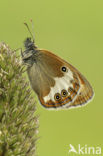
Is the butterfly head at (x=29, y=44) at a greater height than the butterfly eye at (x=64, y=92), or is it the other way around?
the butterfly head at (x=29, y=44)

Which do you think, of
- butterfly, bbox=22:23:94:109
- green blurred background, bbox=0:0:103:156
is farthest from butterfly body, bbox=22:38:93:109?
green blurred background, bbox=0:0:103:156

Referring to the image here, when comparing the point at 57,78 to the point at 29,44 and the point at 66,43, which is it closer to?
the point at 29,44

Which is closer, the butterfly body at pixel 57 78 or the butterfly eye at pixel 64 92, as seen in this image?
the butterfly body at pixel 57 78

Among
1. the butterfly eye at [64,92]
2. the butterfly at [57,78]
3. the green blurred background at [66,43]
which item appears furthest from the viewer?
the green blurred background at [66,43]

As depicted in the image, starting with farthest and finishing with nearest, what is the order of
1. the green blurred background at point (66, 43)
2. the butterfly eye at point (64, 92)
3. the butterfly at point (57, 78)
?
the green blurred background at point (66, 43), the butterfly eye at point (64, 92), the butterfly at point (57, 78)

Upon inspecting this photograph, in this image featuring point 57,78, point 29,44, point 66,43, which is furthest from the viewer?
point 66,43

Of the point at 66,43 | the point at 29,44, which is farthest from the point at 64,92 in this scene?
the point at 66,43

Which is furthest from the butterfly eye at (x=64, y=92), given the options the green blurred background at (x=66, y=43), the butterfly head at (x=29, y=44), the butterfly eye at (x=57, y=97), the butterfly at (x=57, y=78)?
the green blurred background at (x=66, y=43)

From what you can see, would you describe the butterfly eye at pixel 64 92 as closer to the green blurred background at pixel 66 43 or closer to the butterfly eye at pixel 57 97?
the butterfly eye at pixel 57 97

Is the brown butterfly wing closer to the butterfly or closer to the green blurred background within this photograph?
the butterfly
